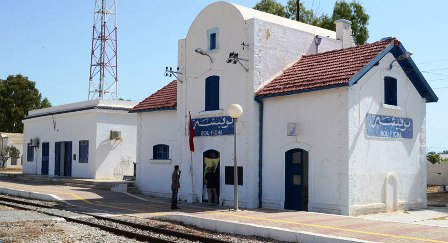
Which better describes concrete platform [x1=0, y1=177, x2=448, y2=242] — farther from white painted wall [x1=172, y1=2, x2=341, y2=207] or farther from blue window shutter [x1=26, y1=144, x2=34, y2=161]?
blue window shutter [x1=26, y1=144, x2=34, y2=161]

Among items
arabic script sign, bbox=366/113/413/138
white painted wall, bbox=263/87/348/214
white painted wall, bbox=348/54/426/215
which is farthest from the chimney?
white painted wall, bbox=263/87/348/214

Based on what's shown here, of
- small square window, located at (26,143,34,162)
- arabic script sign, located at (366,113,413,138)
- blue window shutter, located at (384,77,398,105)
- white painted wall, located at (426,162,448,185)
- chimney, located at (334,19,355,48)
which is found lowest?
white painted wall, located at (426,162,448,185)

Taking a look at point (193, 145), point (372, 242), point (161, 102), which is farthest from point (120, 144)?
point (372, 242)

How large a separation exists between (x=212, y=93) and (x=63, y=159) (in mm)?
15171

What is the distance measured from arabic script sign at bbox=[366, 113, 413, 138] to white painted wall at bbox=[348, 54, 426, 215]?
145mm

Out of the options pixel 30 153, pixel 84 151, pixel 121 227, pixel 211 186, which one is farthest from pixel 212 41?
pixel 30 153

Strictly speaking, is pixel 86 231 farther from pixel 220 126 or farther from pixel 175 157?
pixel 175 157

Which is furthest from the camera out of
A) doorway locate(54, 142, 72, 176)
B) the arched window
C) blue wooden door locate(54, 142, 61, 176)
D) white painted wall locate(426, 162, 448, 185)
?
blue wooden door locate(54, 142, 61, 176)

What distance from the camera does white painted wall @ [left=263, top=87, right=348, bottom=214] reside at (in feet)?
53.4

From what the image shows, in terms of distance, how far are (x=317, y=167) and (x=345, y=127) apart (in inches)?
64.6

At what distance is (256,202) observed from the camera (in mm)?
18625

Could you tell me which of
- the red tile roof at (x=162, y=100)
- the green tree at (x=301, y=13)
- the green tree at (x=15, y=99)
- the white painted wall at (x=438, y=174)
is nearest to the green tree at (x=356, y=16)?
the green tree at (x=301, y=13)

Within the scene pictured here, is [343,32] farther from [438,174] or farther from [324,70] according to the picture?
[438,174]

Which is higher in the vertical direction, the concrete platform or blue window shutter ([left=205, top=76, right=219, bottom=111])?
blue window shutter ([left=205, top=76, right=219, bottom=111])
